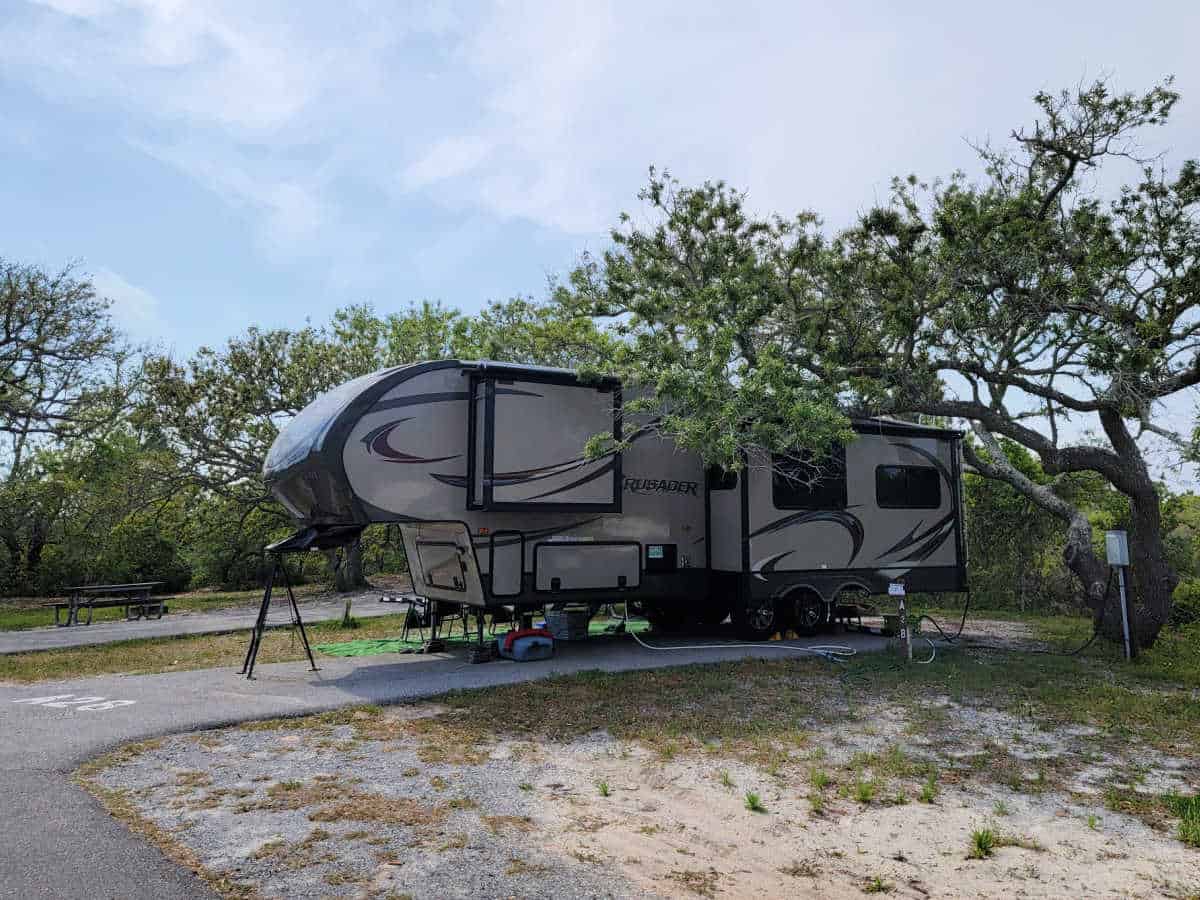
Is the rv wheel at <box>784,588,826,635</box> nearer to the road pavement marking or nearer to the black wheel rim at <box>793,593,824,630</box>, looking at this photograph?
the black wheel rim at <box>793,593,824,630</box>

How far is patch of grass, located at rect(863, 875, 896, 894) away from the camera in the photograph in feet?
12.8

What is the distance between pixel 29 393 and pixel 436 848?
21973 mm

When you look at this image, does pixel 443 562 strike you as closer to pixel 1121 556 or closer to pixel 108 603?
pixel 1121 556

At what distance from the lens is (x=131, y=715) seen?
7184 millimetres

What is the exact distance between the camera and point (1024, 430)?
11.7 m

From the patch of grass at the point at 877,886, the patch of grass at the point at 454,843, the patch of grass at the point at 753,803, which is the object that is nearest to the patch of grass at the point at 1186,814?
the patch of grass at the point at 877,886

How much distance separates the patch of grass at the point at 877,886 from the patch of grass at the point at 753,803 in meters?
1.04

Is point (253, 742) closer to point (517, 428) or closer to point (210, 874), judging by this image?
point (210, 874)

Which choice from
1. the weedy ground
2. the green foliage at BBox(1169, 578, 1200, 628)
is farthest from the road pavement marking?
the green foliage at BBox(1169, 578, 1200, 628)

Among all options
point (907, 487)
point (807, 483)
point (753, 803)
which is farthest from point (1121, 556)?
point (753, 803)

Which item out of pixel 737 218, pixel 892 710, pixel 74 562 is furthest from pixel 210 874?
pixel 74 562

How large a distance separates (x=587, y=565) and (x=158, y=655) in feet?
19.9

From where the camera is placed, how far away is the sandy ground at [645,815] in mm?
4000

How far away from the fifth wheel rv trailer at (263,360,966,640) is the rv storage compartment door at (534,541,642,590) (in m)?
0.02
